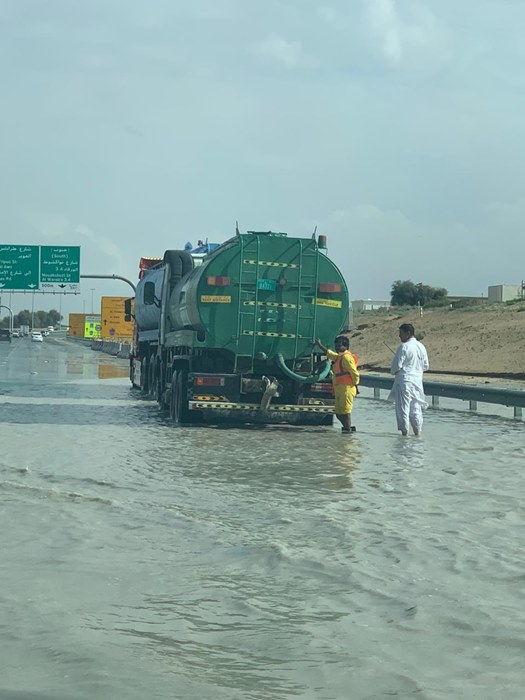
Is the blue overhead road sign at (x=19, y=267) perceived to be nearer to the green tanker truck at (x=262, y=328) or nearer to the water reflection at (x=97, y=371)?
the water reflection at (x=97, y=371)

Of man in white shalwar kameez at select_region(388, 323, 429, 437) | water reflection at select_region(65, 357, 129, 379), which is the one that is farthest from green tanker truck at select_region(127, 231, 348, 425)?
water reflection at select_region(65, 357, 129, 379)

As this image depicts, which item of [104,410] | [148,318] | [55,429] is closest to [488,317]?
[148,318]

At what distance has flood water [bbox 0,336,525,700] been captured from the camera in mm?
5309

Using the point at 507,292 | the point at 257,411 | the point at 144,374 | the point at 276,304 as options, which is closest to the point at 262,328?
→ the point at 276,304

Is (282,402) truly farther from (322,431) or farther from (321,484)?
(321,484)

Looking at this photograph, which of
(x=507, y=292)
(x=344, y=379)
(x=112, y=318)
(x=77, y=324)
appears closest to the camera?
(x=344, y=379)

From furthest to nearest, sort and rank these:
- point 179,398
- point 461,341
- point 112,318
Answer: point 112,318 < point 461,341 < point 179,398

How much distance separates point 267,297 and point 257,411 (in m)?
1.89

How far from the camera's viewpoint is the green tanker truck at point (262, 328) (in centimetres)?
1912

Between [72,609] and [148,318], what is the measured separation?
22.3 m

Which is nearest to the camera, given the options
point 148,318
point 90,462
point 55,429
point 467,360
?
point 90,462

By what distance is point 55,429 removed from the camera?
61.4 feet

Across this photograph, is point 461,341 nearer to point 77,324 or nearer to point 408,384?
point 408,384

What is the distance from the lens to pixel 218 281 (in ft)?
62.5
